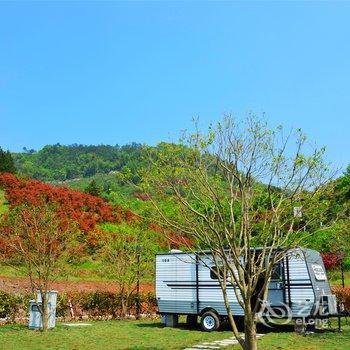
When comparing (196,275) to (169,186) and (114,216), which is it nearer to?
(169,186)

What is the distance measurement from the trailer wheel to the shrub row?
5002 mm

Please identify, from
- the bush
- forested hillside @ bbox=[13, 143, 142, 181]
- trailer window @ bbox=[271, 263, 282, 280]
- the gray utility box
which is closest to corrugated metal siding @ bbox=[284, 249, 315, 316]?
trailer window @ bbox=[271, 263, 282, 280]

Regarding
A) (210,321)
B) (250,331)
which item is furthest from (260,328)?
(250,331)

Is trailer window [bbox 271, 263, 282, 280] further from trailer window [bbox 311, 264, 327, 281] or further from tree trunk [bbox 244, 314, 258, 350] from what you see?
tree trunk [bbox 244, 314, 258, 350]

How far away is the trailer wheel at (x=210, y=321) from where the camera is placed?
15.4m

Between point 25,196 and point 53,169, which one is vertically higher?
point 53,169

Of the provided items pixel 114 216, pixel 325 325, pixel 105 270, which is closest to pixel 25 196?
pixel 114 216

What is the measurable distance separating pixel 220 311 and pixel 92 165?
12783 cm

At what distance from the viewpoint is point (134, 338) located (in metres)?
13.5

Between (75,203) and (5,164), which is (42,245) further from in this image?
(5,164)

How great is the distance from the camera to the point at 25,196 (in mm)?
38125

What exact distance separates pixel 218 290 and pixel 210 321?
1027mm

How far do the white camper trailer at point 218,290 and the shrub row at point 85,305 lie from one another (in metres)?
3.55

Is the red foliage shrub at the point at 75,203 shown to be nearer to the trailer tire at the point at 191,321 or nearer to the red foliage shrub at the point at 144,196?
the trailer tire at the point at 191,321
